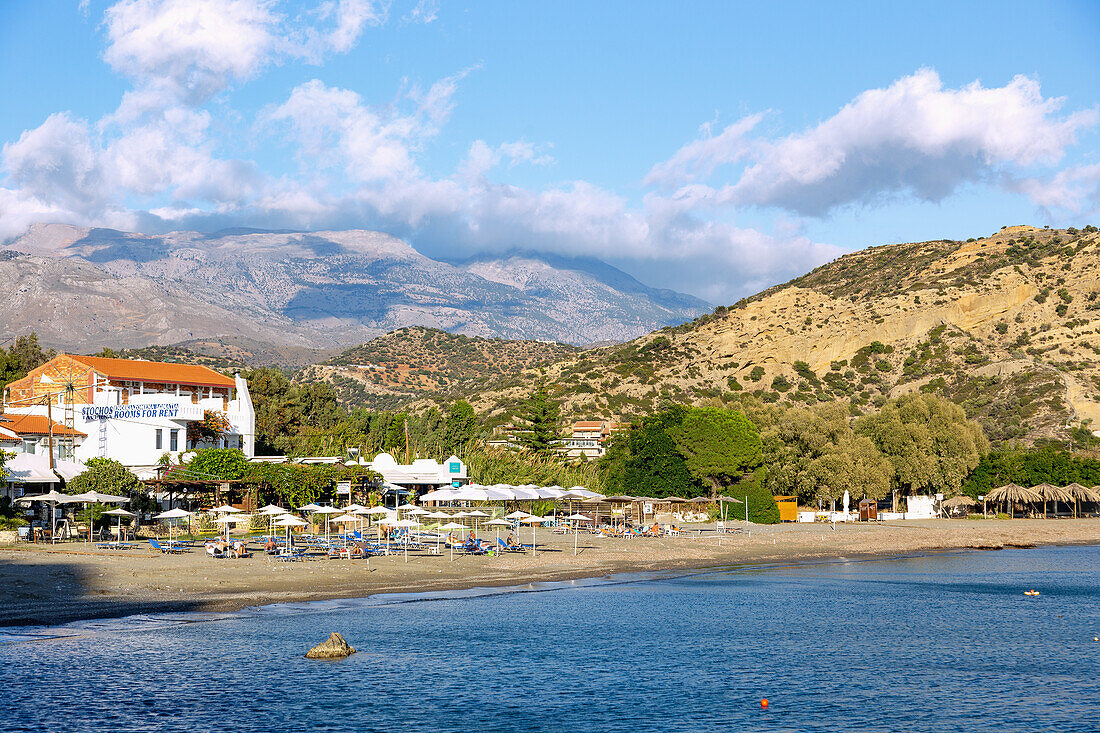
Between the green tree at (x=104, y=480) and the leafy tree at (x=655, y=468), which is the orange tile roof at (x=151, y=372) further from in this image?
the leafy tree at (x=655, y=468)

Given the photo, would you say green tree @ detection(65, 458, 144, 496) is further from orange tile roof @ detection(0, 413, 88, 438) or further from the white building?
orange tile roof @ detection(0, 413, 88, 438)

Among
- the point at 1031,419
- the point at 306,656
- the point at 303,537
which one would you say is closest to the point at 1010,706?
the point at 306,656

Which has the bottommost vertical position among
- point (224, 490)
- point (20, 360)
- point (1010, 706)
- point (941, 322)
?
point (1010, 706)

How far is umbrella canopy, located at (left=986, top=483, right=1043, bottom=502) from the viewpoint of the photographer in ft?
268

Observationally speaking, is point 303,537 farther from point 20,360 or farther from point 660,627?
point 20,360

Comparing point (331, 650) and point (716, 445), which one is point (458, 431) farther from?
point (331, 650)

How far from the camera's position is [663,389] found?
131 m

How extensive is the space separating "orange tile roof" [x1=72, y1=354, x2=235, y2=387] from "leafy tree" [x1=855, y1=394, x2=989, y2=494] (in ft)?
172

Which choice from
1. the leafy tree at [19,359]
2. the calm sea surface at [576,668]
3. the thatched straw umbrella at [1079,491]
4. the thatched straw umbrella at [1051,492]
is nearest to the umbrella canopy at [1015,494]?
the thatched straw umbrella at [1051,492]

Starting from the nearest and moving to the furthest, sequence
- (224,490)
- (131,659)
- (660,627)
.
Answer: (131,659)
(660,627)
(224,490)

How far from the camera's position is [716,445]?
256 ft

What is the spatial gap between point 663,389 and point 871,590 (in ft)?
285

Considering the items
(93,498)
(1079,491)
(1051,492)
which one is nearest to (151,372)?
(93,498)

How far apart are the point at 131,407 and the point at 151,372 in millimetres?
12724
